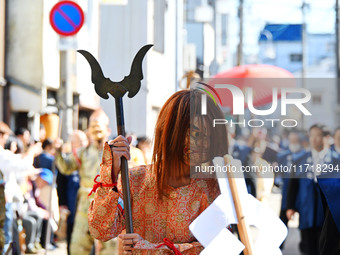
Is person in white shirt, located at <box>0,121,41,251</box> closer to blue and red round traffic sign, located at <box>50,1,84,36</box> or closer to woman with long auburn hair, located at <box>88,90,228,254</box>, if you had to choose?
blue and red round traffic sign, located at <box>50,1,84,36</box>

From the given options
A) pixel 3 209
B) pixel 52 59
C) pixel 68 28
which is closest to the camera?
pixel 3 209

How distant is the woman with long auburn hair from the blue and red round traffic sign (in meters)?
4.97

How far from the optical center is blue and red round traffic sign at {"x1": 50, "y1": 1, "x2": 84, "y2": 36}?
8312mm

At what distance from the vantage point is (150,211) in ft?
11.3

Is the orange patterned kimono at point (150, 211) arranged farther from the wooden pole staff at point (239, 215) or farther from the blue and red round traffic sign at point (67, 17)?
the blue and red round traffic sign at point (67, 17)

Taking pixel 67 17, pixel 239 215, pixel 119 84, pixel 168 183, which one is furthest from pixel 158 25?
pixel 67 17

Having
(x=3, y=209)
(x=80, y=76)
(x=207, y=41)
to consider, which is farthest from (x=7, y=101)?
(x=3, y=209)

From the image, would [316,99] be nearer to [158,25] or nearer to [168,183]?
[168,183]

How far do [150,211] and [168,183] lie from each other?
14cm

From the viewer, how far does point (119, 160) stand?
3.36 metres

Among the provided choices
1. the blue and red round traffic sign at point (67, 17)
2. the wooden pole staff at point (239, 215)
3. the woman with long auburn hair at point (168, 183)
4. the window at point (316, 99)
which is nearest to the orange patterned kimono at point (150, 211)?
the woman with long auburn hair at point (168, 183)

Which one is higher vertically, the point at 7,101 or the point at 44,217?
the point at 7,101

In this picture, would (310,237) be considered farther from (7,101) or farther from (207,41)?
(207,41)

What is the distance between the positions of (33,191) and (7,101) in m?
6.34
